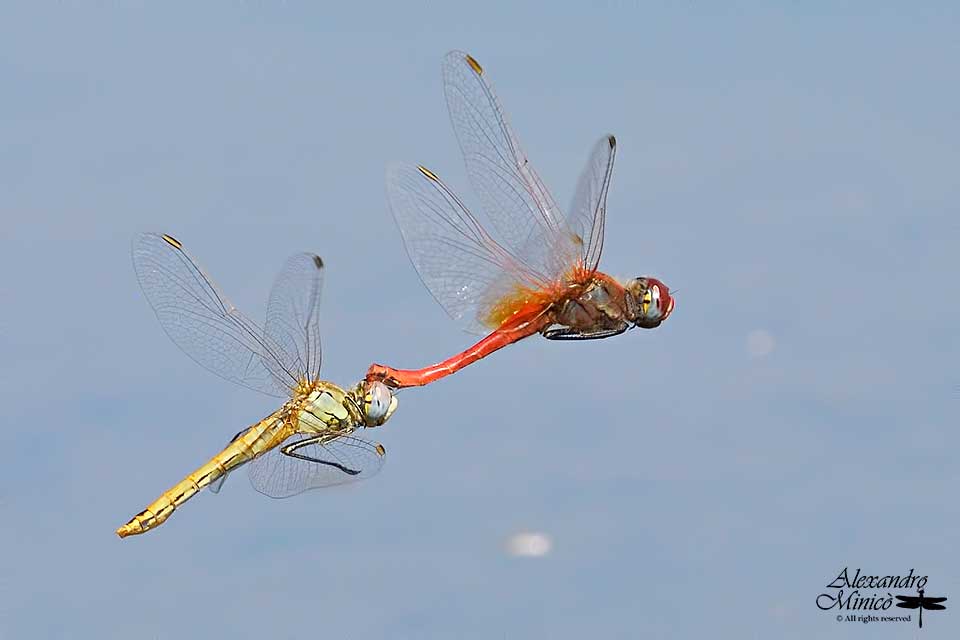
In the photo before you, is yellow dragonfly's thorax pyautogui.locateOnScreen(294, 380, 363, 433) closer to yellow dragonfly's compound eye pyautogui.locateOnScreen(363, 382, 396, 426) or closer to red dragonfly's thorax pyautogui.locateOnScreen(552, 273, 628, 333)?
yellow dragonfly's compound eye pyautogui.locateOnScreen(363, 382, 396, 426)

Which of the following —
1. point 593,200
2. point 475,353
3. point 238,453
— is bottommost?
point 238,453

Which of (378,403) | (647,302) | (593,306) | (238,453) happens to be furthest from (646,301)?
(238,453)

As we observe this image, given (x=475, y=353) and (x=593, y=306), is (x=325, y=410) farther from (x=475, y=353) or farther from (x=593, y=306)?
(x=593, y=306)

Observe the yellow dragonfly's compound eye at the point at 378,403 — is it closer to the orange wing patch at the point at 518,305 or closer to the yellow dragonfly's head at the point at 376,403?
the yellow dragonfly's head at the point at 376,403

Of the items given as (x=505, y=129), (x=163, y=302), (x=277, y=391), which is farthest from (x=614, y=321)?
(x=163, y=302)

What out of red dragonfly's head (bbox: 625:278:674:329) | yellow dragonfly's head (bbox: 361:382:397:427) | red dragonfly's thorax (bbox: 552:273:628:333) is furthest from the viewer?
red dragonfly's head (bbox: 625:278:674:329)

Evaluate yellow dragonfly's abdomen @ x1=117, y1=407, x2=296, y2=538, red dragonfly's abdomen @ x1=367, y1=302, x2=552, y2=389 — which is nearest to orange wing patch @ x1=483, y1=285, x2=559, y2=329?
red dragonfly's abdomen @ x1=367, y1=302, x2=552, y2=389

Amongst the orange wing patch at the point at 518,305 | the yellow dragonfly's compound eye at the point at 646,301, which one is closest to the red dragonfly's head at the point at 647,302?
the yellow dragonfly's compound eye at the point at 646,301
